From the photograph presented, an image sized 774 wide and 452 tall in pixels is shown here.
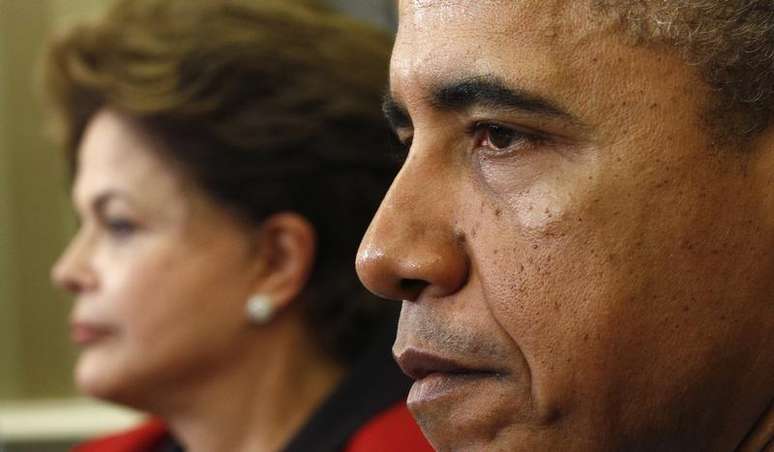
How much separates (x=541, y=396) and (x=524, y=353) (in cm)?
4

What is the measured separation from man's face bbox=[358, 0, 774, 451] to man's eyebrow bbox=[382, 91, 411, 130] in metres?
0.12

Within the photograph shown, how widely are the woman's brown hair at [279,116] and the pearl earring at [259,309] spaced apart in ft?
0.27

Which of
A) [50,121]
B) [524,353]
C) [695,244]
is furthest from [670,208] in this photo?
[50,121]

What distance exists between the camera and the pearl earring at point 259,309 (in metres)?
2.24

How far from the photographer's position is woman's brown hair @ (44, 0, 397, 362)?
7.44 ft

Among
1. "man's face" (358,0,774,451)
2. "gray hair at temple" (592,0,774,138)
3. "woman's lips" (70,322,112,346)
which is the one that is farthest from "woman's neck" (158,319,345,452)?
"gray hair at temple" (592,0,774,138)

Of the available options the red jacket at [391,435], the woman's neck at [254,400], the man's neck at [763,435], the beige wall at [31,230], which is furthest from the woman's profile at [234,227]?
the beige wall at [31,230]

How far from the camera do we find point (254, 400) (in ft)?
7.37

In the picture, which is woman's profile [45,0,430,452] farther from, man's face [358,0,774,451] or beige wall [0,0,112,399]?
beige wall [0,0,112,399]

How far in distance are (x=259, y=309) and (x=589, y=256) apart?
50.6 inches

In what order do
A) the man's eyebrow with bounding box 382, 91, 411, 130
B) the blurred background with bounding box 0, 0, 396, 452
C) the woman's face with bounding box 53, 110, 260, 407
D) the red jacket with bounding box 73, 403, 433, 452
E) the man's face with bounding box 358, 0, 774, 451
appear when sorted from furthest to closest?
1. the blurred background with bounding box 0, 0, 396, 452
2. the woman's face with bounding box 53, 110, 260, 407
3. the red jacket with bounding box 73, 403, 433, 452
4. the man's eyebrow with bounding box 382, 91, 411, 130
5. the man's face with bounding box 358, 0, 774, 451

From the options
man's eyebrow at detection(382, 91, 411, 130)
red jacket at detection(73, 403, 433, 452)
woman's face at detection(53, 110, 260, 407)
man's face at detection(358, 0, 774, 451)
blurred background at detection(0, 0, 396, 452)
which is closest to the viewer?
man's face at detection(358, 0, 774, 451)

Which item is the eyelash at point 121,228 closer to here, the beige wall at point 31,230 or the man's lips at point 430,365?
the man's lips at point 430,365

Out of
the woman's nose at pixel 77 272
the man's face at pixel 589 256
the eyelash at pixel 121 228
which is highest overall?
the man's face at pixel 589 256
